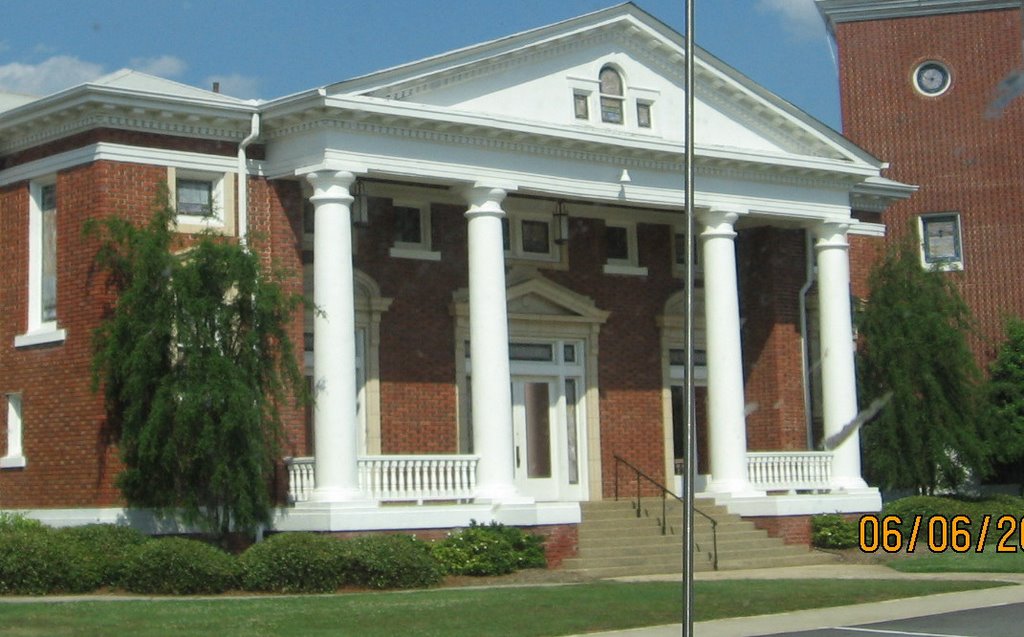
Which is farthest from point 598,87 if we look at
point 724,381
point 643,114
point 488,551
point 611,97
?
A: point 488,551

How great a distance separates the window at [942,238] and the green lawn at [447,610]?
66.6 ft

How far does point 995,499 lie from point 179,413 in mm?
16692

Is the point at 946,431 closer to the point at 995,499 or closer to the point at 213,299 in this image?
the point at 995,499

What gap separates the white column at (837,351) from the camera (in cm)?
2897

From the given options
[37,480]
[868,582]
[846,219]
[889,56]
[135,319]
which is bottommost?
[868,582]

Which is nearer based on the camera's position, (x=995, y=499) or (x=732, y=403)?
(x=732, y=403)

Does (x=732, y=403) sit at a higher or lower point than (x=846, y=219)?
lower

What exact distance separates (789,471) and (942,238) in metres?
14.0

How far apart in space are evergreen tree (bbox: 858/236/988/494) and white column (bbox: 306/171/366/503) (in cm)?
1218

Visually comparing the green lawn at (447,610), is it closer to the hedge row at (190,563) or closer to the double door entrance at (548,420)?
the hedge row at (190,563)

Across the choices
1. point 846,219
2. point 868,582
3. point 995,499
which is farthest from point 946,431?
point 868,582

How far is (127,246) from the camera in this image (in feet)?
73.3

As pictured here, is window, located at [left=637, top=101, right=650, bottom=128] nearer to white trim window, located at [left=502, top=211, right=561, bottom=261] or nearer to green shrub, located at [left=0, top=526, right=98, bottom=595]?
white trim window, located at [left=502, top=211, right=561, bottom=261]
